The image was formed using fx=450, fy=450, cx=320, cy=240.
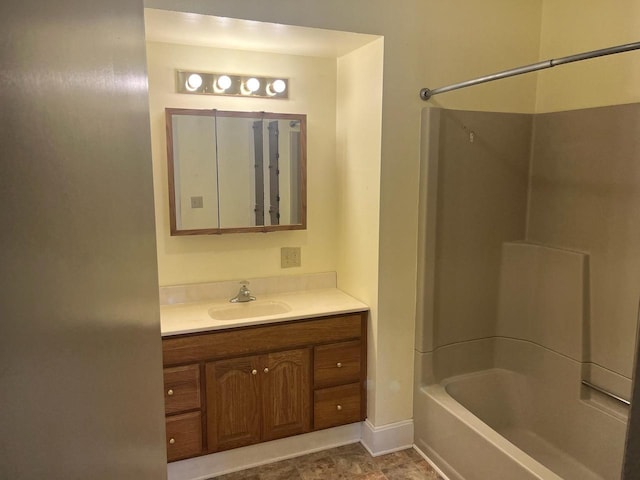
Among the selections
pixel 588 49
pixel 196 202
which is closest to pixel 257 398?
pixel 196 202

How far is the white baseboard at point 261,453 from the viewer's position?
230 cm

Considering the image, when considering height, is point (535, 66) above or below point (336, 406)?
above

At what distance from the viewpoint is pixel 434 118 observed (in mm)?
2342

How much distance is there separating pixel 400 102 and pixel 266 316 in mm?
1305

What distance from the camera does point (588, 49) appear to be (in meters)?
2.33

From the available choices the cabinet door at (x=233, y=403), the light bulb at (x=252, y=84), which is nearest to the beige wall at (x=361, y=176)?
the light bulb at (x=252, y=84)

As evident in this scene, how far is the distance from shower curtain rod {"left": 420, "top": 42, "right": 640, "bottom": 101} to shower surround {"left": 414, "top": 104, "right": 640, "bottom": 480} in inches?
4.4

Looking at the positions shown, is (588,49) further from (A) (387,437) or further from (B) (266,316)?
(A) (387,437)

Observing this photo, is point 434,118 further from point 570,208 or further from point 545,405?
point 545,405

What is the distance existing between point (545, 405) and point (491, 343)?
0.42 metres

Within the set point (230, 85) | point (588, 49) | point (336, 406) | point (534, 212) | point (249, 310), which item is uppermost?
point (588, 49)

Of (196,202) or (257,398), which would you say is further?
(196,202)

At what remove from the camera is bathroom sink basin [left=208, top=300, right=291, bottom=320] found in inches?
98.3

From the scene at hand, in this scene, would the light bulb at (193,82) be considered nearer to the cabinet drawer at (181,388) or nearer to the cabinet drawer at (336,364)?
the cabinet drawer at (181,388)
